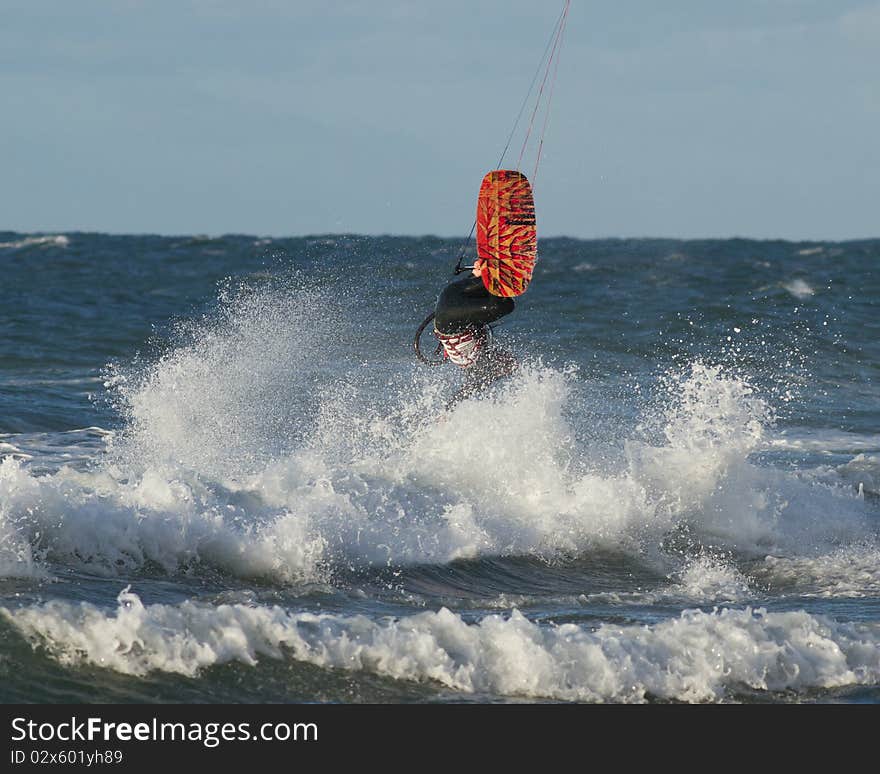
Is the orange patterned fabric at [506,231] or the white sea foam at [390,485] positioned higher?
the orange patterned fabric at [506,231]

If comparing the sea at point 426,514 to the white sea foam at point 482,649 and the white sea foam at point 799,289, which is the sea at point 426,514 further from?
the white sea foam at point 799,289

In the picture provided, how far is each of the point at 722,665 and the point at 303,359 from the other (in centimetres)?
903

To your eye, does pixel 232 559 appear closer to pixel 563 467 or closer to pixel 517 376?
pixel 563 467

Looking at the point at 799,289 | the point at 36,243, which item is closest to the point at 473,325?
the point at 799,289

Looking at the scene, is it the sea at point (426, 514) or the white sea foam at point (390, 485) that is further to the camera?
the white sea foam at point (390, 485)

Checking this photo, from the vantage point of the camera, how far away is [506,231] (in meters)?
8.70

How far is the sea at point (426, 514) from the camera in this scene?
6105mm

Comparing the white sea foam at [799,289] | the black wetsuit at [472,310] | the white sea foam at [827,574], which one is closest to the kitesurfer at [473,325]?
the black wetsuit at [472,310]

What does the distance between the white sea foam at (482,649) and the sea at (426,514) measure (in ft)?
0.05

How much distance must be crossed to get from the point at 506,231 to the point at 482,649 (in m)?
3.49

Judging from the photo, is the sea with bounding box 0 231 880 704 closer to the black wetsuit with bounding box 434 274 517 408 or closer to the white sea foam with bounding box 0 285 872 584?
the white sea foam with bounding box 0 285 872 584

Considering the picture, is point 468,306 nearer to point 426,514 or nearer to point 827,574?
point 426,514
